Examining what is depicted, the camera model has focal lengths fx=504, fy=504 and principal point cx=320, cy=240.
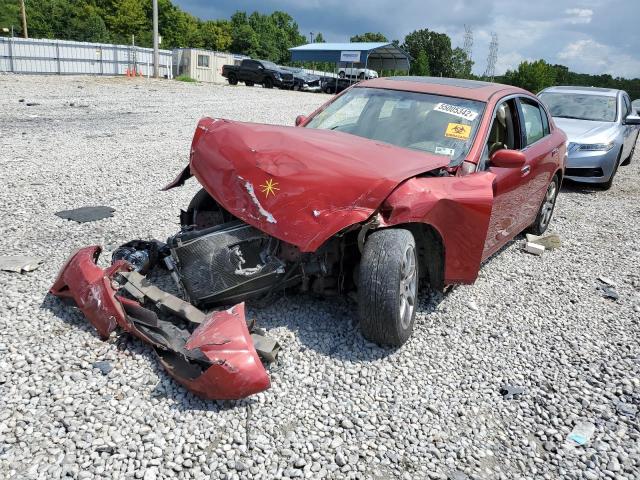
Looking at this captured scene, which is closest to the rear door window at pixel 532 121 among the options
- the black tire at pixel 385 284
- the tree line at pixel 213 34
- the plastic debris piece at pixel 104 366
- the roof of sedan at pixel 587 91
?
the black tire at pixel 385 284

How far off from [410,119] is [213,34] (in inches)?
3045

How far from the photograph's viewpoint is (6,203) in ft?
18.1

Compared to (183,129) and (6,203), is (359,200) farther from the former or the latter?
(183,129)

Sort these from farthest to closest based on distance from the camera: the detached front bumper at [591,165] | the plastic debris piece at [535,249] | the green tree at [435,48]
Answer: the green tree at [435,48], the detached front bumper at [591,165], the plastic debris piece at [535,249]

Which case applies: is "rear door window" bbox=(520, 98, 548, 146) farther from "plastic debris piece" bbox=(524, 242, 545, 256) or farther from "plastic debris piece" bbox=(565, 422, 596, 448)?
"plastic debris piece" bbox=(565, 422, 596, 448)

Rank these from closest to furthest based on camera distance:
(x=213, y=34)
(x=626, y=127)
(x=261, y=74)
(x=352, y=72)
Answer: (x=626, y=127) → (x=261, y=74) → (x=352, y=72) → (x=213, y=34)

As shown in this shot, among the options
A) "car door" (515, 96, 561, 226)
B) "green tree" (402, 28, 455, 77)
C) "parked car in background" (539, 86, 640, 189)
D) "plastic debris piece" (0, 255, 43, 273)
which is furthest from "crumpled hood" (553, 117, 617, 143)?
"green tree" (402, 28, 455, 77)

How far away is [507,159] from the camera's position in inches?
154

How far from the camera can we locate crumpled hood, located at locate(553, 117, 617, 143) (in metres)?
8.40

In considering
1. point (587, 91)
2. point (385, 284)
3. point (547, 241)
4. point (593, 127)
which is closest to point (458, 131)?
point (385, 284)

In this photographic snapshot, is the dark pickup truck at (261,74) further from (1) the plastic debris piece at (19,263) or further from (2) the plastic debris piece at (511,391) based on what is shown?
(2) the plastic debris piece at (511,391)

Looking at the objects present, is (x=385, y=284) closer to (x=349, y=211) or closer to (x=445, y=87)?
(x=349, y=211)

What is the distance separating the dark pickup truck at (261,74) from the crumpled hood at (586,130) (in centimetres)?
2356

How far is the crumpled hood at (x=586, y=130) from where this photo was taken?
27.6 ft
